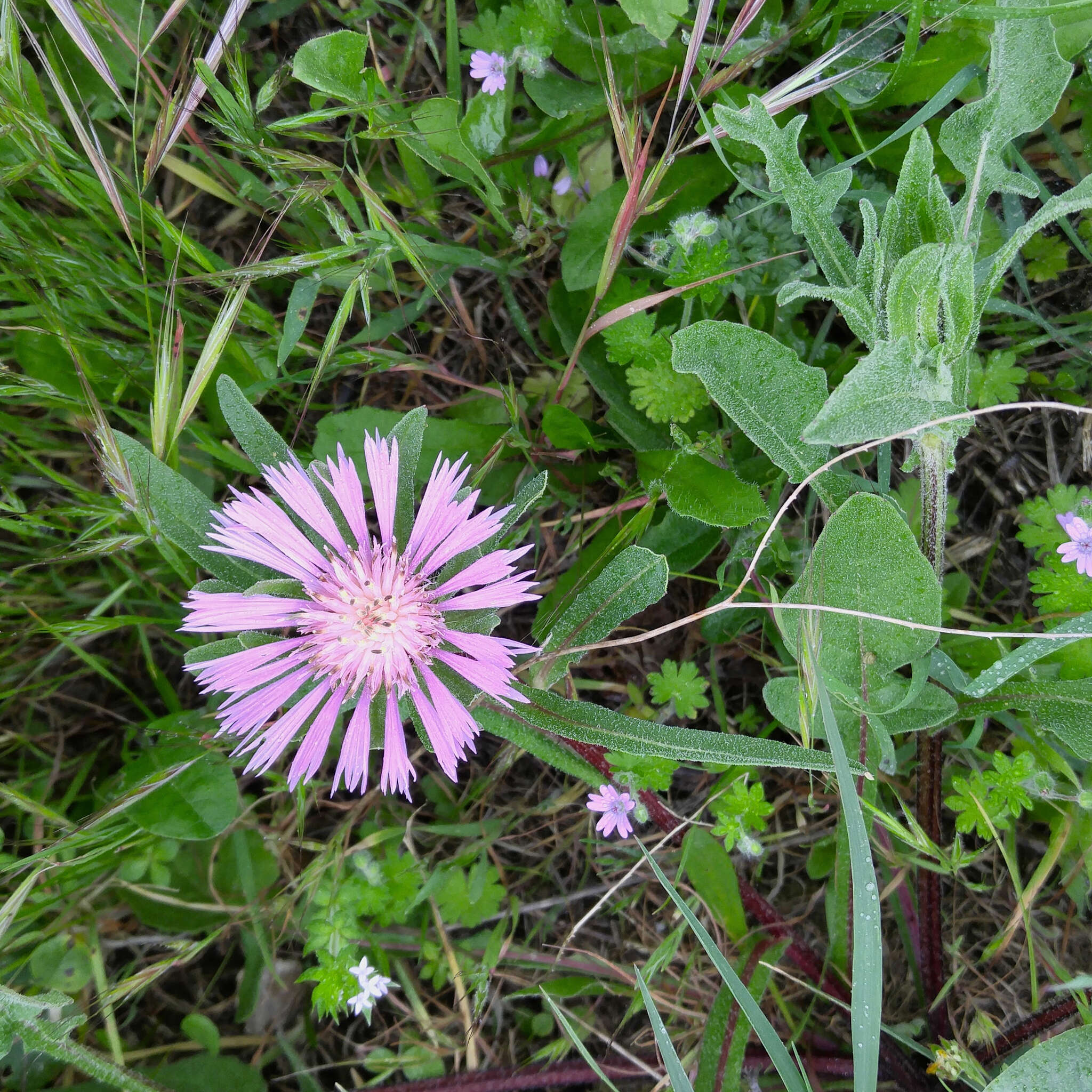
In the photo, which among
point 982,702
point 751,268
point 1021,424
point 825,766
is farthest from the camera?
point 1021,424

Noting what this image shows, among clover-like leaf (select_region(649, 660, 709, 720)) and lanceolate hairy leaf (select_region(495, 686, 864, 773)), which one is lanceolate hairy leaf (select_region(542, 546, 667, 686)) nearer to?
lanceolate hairy leaf (select_region(495, 686, 864, 773))

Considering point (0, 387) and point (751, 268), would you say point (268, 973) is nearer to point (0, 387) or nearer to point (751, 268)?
point (0, 387)

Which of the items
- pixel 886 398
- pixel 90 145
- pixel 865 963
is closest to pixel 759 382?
pixel 886 398

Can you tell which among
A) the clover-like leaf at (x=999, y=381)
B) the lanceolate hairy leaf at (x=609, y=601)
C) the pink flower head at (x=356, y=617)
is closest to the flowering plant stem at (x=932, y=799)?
the clover-like leaf at (x=999, y=381)

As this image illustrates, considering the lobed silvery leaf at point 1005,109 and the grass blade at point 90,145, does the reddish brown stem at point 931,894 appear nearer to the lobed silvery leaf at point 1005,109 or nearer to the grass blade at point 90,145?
the lobed silvery leaf at point 1005,109

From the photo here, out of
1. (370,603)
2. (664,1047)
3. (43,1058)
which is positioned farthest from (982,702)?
(43,1058)

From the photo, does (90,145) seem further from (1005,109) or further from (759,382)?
(1005,109)

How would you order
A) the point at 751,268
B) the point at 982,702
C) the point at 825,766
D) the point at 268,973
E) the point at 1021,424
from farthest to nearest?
the point at 268,973 → the point at 1021,424 → the point at 751,268 → the point at 982,702 → the point at 825,766
